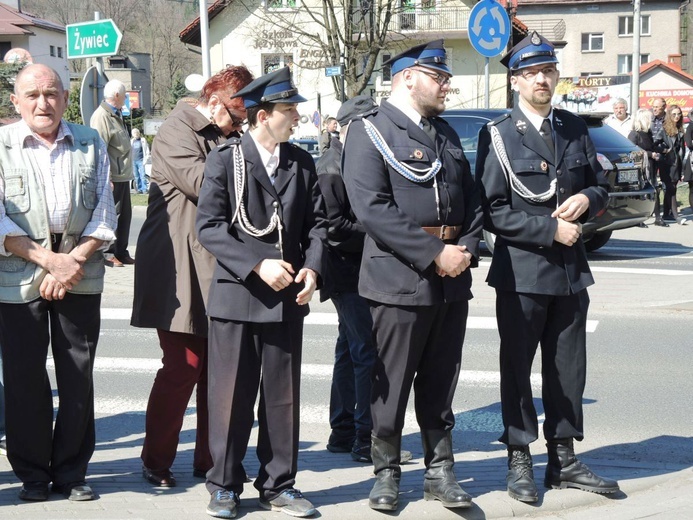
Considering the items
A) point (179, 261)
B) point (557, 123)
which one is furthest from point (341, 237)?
point (557, 123)

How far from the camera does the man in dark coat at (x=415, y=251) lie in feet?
15.5

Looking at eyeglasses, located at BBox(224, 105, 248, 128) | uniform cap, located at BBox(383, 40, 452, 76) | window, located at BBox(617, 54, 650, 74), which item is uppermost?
window, located at BBox(617, 54, 650, 74)

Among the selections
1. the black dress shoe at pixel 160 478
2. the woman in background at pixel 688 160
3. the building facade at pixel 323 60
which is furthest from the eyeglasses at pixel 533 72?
the building facade at pixel 323 60

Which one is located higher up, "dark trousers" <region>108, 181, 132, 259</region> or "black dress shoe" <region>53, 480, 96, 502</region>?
"dark trousers" <region>108, 181, 132, 259</region>

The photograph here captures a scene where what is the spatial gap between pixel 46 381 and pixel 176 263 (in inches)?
32.5

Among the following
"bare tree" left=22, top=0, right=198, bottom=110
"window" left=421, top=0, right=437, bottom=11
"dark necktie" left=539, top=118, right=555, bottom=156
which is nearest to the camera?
"dark necktie" left=539, top=118, right=555, bottom=156

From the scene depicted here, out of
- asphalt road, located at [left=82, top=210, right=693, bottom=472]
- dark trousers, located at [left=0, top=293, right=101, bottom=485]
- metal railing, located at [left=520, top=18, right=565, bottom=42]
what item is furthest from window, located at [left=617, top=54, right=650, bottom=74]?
dark trousers, located at [left=0, top=293, right=101, bottom=485]

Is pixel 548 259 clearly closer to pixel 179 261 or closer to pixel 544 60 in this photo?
pixel 544 60

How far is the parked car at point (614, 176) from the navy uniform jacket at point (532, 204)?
8.26 metres

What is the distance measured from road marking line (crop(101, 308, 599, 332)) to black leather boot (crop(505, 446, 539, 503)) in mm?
4683

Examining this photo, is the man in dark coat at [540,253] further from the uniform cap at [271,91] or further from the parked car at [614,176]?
the parked car at [614,176]

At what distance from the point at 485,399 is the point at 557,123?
2810mm

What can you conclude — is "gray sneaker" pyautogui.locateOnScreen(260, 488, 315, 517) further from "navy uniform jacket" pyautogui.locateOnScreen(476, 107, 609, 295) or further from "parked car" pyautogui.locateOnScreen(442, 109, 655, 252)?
"parked car" pyautogui.locateOnScreen(442, 109, 655, 252)

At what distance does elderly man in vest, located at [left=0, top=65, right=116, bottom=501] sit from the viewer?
4.76 meters
